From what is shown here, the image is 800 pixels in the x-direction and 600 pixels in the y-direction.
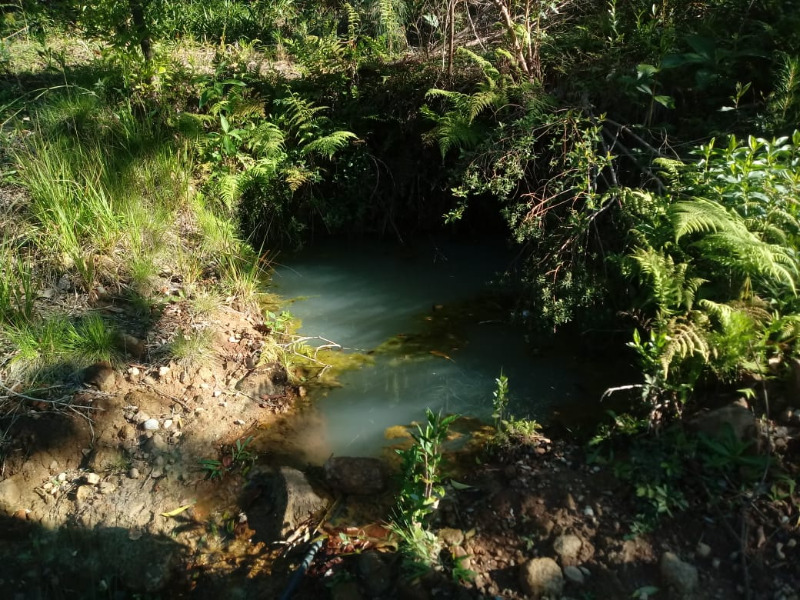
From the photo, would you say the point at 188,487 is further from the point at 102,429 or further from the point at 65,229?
the point at 65,229

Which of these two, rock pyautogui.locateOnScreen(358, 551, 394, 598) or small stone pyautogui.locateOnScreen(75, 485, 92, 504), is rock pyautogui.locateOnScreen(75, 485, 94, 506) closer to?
small stone pyautogui.locateOnScreen(75, 485, 92, 504)

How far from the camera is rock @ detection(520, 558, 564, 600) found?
264cm

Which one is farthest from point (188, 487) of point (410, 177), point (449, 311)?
point (410, 177)

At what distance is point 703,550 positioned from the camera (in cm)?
273

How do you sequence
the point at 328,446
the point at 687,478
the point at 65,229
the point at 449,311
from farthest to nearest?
the point at 449,311 < the point at 65,229 < the point at 328,446 < the point at 687,478

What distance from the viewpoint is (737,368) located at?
3148mm

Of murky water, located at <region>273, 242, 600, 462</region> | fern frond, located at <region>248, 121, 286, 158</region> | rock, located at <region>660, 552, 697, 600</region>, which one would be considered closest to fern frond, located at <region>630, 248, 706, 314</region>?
murky water, located at <region>273, 242, 600, 462</region>

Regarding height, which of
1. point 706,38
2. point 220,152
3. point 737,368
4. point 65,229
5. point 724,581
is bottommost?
point 724,581

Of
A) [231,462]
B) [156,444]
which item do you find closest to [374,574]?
[231,462]

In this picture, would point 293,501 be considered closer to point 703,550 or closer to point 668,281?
point 703,550

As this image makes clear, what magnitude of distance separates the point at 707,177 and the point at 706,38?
1.64 metres

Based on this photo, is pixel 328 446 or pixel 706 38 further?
pixel 706 38

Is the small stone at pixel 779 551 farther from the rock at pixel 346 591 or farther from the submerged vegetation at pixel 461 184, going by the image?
the rock at pixel 346 591

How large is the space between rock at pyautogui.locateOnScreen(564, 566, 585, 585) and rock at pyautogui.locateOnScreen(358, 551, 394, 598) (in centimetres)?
75
